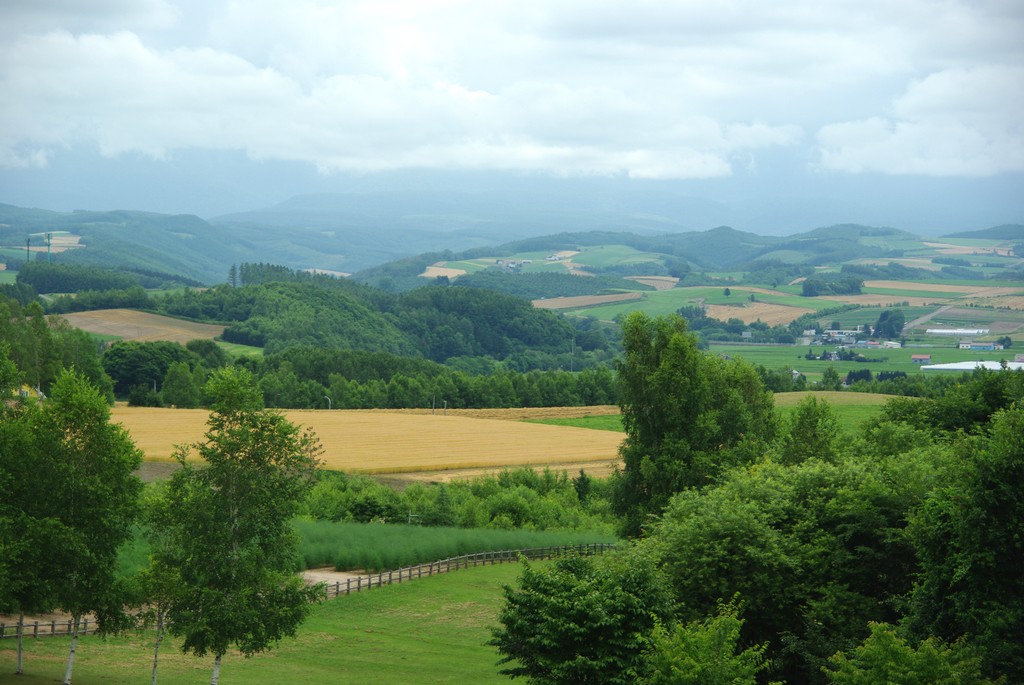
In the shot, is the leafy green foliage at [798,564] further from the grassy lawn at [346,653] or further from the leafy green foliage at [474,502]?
the leafy green foliage at [474,502]

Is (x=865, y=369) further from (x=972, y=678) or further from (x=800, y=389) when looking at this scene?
(x=972, y=678)

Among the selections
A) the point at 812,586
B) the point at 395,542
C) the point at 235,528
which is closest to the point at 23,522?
the point at 235,528

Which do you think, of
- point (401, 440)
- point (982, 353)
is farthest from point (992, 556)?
point (982, 353)

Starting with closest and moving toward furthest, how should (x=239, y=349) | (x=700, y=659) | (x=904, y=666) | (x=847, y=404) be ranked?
(x=904, y=666) → (x=700, y=659) → (x=847, y=404) → (x=239, y=349)

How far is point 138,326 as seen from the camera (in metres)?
176

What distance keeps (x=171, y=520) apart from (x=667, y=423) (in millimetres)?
27730

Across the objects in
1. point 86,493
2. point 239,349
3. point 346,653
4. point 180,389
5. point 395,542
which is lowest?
point 346,653

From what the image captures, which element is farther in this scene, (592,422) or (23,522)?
(592,422)

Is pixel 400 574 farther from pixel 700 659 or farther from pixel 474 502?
pixel 700 659

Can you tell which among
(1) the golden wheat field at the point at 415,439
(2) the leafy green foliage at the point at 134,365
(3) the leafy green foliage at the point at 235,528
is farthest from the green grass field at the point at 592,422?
(3) the leafy green foliage at the point at 235,528

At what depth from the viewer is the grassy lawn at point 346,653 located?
33.3 meters

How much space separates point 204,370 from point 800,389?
69619 mm

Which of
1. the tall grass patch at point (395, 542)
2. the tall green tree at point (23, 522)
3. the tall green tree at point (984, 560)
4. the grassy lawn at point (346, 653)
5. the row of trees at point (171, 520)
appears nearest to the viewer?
the tall green tree at point (984, 560)

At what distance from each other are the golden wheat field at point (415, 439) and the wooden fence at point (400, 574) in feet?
80.2
